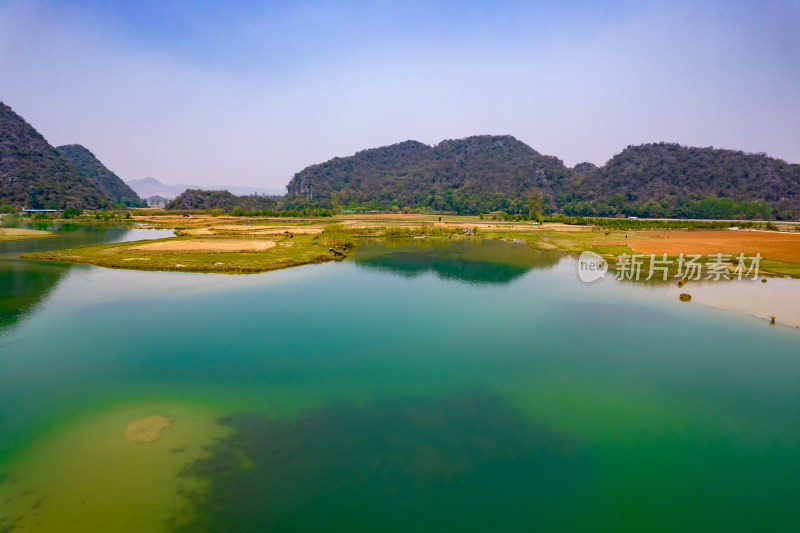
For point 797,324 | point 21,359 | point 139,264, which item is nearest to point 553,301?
point 797,324

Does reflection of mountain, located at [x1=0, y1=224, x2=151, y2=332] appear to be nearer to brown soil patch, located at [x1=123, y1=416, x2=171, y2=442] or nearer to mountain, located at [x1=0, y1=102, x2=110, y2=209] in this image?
brown soil patch, located at [x1=123, y1=416, x2=171, y2=442]

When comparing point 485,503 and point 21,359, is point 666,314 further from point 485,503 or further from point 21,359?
point 21,359

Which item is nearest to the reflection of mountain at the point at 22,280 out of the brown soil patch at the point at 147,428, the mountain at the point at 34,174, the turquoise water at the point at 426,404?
the turquoise water at the point at 426,404

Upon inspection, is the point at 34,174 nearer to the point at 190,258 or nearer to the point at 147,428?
the point at 190,258

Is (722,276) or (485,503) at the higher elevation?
(722,276)

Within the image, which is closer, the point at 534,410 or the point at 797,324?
the point at 534,410

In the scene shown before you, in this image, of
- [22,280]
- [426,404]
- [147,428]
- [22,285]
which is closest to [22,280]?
[22,280]
